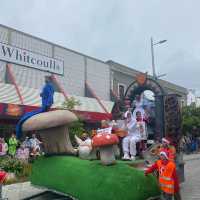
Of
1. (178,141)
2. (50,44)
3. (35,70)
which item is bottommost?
(178,141)

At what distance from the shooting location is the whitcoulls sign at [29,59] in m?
23.9

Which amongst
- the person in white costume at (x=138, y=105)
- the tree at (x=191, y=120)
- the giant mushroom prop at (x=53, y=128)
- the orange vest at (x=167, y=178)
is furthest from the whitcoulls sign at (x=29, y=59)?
the orange vest at (x=167, y=178)

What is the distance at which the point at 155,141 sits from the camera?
11.7 m

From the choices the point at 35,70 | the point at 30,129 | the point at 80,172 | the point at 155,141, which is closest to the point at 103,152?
the point at 80,172

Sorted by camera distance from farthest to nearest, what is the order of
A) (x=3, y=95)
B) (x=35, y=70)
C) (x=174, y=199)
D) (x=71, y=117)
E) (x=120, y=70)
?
(x=120, y=70) → (x=35, y=70) → (x=3, y=95) → (x=71, y=117) → (x=174, y=199)

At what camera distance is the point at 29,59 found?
2569 cm

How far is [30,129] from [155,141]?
14.1ft

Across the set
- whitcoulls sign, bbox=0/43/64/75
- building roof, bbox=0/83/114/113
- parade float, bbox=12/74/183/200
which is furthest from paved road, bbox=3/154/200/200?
whitcoulls sign, bbox=0/43/64/75

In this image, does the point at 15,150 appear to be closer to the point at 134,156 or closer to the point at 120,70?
the point at 134,156

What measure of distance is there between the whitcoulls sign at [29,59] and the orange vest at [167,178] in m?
17.2

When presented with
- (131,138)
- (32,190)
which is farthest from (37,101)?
(131,138)

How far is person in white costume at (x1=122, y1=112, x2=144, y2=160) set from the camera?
1091 centimetres

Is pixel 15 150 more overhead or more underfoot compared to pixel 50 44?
more underfoot

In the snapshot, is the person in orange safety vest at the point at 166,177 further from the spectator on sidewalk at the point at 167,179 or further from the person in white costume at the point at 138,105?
the person in white costume at the point at 138,105
